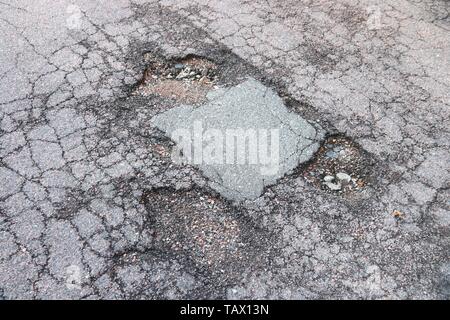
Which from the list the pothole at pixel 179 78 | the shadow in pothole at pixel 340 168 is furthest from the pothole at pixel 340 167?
the pothole at pixel 179 78

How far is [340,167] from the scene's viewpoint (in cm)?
334

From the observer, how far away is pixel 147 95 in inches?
151

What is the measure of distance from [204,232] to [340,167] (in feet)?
3.86

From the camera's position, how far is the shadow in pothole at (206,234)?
9.05 ft

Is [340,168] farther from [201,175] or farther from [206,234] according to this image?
[206,234]

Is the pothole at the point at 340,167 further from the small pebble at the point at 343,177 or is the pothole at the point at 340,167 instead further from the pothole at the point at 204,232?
the pothole at the point at 204,232

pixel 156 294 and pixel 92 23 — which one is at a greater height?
pixel 92 23

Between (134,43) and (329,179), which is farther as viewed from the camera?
(134,43)

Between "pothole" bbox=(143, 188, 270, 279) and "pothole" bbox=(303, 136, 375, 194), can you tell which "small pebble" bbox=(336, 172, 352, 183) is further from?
"pothole" bbox=(143, 188, 270, 279)

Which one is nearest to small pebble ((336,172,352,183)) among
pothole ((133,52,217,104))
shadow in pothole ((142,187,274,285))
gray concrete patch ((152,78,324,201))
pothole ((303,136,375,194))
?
pothole ((303,136,375,194))

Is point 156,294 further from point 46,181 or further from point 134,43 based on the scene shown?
point 134,43

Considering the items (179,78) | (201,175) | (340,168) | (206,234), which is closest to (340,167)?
(340,168)

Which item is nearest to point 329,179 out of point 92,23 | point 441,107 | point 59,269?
point 441,107

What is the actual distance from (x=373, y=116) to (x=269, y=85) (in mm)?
935
